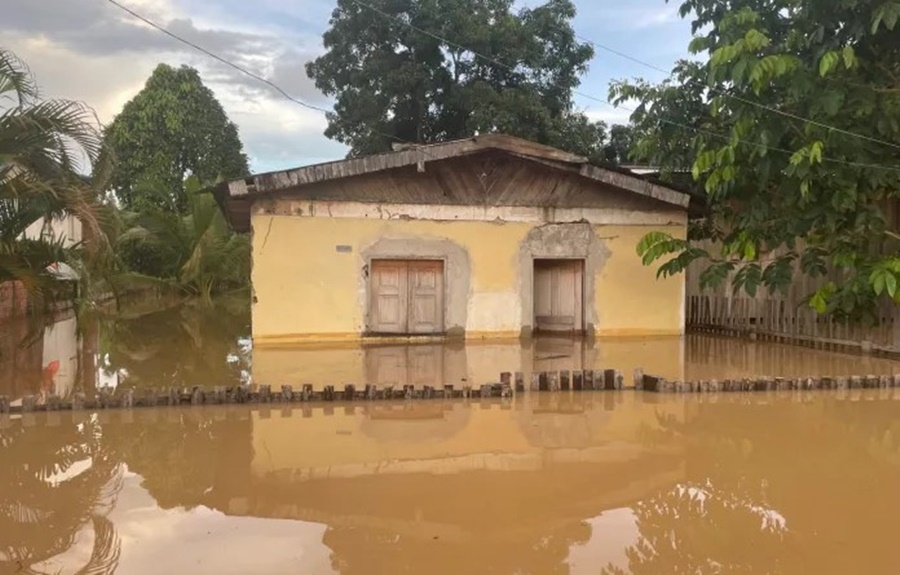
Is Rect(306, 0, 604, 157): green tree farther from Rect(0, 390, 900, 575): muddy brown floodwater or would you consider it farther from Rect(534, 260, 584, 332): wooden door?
Rect(0, 390, 900, 575): muddy brown floodwater

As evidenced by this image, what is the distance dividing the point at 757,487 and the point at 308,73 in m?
24.7

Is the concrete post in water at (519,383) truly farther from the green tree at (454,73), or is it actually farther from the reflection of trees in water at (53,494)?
the green tree at (454,73)

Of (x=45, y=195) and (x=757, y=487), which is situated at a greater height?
(x=45, y=195)

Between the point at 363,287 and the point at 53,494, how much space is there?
8432 millimetres

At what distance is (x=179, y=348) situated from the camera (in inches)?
510

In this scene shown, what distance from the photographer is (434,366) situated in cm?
1051

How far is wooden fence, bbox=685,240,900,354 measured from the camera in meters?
11.6

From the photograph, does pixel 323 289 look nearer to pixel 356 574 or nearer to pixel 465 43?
pixel 356 574

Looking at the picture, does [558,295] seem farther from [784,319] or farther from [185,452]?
[185,452]

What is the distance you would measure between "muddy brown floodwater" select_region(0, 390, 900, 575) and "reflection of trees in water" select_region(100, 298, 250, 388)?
275 centimetres

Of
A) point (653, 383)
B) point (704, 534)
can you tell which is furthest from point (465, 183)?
point (704, 534)

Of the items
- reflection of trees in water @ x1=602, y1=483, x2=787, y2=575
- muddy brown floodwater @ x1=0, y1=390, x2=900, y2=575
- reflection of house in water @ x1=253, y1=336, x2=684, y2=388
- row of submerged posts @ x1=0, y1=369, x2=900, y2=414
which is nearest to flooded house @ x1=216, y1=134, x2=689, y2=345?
reflection of house in water @ x1=253, y1=336, x2=684, y2=388

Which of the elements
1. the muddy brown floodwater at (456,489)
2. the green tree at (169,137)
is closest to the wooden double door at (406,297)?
the muddy brown floodwater at (456,489)

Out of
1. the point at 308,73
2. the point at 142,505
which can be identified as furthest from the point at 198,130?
the point at 142,505
